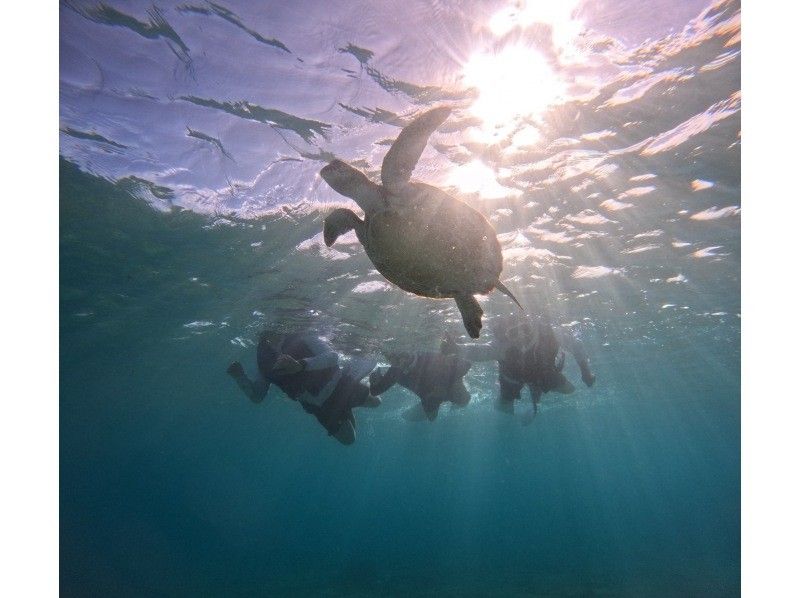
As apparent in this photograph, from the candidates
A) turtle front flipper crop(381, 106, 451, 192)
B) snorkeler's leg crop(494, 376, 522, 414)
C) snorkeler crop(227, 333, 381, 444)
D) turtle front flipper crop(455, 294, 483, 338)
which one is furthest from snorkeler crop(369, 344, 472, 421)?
turtle front flipper crop(381, 106, 451, 192)

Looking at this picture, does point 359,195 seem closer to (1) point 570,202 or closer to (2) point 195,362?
(1) point 570,202

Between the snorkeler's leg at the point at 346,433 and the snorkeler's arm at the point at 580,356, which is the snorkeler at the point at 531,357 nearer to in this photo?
the snorkeler's arm at the point at 580,356

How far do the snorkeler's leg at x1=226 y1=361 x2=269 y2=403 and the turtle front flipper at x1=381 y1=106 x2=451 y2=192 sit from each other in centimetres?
808

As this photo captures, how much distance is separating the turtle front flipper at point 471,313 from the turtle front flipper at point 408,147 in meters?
1.65

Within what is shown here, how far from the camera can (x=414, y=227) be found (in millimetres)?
4285

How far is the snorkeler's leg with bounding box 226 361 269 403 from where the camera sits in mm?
10619

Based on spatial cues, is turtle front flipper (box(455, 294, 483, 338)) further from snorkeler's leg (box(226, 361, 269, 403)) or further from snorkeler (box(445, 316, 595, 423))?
snorkeler's leg (box(226, 361, 269, 403))

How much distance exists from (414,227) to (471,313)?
1344 millimetres

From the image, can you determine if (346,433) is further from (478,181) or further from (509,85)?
(509,85)

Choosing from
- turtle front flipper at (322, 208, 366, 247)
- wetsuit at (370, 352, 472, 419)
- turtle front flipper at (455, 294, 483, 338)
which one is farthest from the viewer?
wetsuit at (370, 352, 472, 419)

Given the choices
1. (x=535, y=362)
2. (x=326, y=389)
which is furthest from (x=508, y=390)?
(x=326, y=389)

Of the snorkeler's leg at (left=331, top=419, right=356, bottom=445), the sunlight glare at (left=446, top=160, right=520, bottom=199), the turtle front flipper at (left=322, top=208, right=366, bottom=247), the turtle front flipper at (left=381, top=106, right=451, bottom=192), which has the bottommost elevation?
the snorkeler's leg at (left=331, top=419, right=356, bottom=445)

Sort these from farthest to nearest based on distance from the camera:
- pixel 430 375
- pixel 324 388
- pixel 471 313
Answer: pixel 430 375, pixel 324 388, pixel 471 313

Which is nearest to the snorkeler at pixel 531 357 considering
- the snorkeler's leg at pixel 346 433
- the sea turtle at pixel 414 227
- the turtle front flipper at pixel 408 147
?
the snorkeler's leg at pixel 346 433
